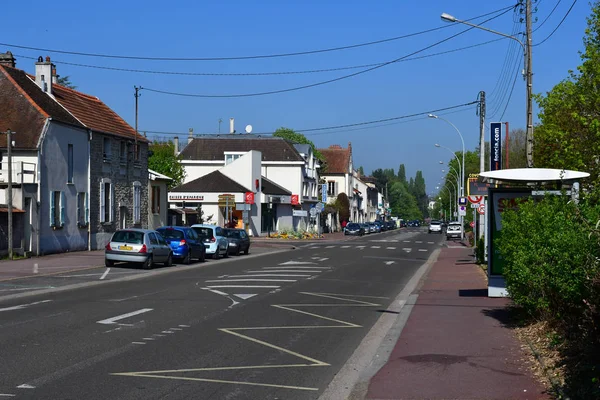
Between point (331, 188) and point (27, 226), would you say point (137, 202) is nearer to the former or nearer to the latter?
point (27, 226)

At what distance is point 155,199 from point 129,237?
2106 cm

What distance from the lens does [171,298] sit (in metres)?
18.5

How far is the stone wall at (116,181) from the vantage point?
41.2 meters

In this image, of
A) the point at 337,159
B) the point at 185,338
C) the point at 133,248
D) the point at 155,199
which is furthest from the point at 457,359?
the point at 337,159

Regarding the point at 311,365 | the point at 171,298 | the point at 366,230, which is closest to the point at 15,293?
the point at 171,298

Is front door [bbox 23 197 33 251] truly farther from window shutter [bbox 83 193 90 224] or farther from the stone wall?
the stone wall

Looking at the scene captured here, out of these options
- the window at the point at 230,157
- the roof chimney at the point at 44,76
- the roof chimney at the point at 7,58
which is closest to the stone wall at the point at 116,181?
the roof chimney at the point at 44,76

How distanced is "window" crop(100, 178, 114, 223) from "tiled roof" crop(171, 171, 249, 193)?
24.6m

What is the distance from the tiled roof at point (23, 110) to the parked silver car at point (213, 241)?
794 cm

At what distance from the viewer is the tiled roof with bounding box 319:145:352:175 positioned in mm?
115562

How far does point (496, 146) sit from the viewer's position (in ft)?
100

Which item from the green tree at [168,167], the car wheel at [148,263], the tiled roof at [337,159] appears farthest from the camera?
the tiled roof at [337,159]

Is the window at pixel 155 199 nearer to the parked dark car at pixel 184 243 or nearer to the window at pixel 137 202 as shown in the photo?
the window at pixel 137 202

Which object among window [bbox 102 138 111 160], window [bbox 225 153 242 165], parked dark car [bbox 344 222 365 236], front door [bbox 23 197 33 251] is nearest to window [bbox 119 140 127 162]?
window [bbox 102 138 111 160]
